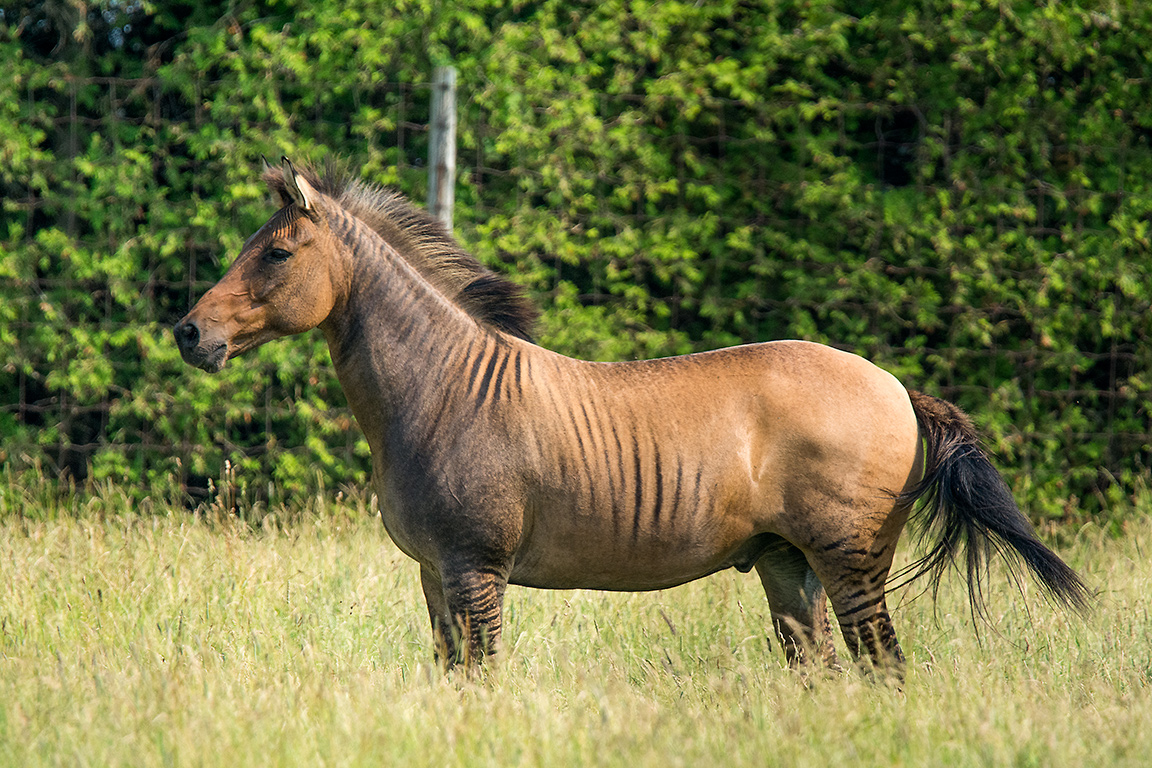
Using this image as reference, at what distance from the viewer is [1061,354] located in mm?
6449

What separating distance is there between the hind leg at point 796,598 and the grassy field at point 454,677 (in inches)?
5.7

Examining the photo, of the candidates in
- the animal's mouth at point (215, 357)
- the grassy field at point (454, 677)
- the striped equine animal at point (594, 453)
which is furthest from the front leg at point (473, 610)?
the animal's mouth at point (215, 357)

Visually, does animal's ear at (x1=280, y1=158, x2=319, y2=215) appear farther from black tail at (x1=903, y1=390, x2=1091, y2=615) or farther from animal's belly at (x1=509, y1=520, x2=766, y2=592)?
black tail at (x1=903, y1=390, x2=1091, y2=615)

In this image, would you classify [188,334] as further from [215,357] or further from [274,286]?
[274,286]

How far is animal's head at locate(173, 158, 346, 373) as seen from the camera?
3.68 m

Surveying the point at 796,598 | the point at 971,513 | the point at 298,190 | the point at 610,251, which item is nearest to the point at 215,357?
the point at 298,190

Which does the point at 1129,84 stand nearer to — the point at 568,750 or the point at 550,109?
the point at 550,109

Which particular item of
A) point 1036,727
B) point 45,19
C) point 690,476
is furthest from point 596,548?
point 45,19

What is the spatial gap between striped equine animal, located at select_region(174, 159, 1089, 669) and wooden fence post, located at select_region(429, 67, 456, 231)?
1944 millimetres

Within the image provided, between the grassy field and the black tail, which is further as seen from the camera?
the black tail

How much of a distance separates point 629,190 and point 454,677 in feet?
12.3

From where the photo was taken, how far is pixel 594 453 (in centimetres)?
377

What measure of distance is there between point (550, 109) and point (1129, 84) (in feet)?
12.3

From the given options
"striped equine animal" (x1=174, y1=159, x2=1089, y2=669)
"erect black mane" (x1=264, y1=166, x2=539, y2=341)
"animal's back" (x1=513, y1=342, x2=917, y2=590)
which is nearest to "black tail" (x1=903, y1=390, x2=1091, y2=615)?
"striped equine animal" (x1=174, y1=159, x2=1089, y2=669)
